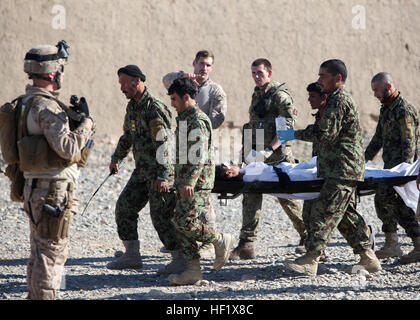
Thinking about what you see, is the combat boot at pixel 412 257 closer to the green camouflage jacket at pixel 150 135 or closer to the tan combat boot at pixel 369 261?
the tan combat boot at pixel 369 261

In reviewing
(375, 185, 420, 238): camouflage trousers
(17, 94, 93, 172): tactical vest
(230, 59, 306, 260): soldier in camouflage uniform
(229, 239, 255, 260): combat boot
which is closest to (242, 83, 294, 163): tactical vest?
(230, 59, 306, 260): soldier in camouflage uniform

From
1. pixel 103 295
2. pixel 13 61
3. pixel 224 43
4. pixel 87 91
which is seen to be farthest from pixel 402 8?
pixel 103 295

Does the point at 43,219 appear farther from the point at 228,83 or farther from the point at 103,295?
the point at 228,83

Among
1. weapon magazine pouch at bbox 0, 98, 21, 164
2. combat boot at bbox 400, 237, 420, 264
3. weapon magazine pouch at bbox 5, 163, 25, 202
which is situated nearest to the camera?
weapon magazine pouch at bbox 0, 98, 21, 164

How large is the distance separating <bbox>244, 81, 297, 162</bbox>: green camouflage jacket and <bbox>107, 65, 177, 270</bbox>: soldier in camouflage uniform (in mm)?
1196

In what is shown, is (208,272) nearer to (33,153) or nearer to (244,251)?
(244,251)

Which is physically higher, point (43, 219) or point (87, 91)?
point (87, 91)

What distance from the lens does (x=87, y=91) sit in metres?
15.0

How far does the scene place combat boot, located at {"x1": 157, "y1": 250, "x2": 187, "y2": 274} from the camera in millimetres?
6469

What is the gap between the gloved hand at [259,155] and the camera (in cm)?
719

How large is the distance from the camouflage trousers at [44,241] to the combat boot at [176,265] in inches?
64.2

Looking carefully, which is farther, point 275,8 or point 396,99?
point 275,8

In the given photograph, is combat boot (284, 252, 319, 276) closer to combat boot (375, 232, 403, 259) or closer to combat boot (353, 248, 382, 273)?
combat boot (353, 248, 382, 273)

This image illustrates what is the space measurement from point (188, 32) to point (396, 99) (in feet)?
29.8
